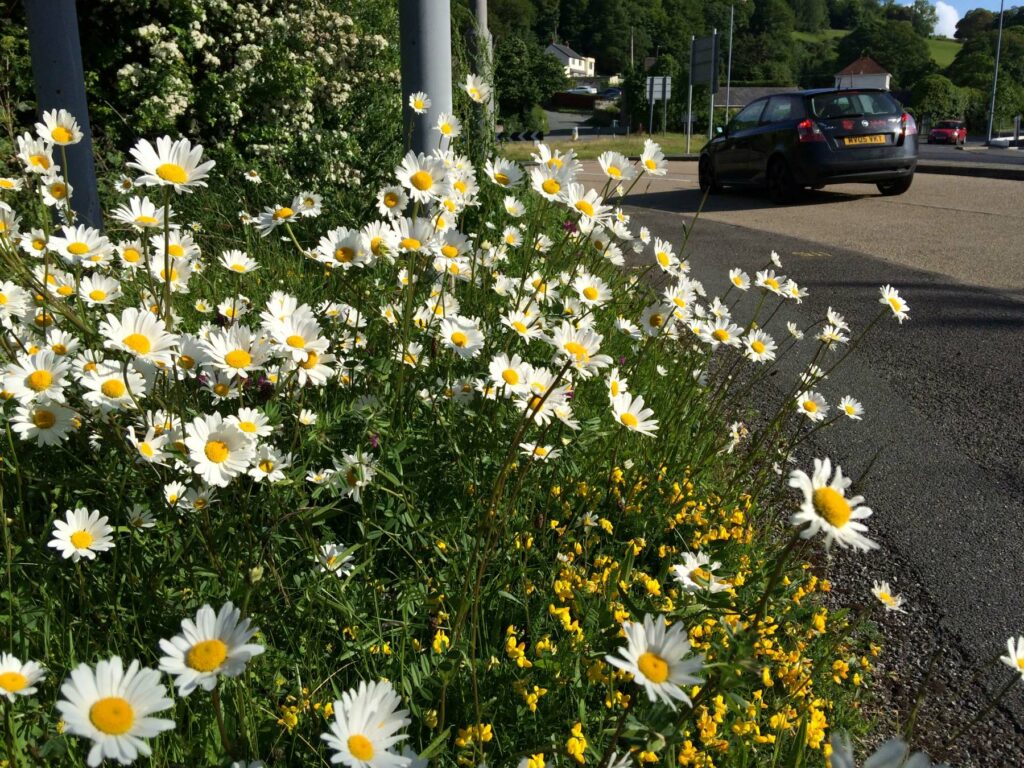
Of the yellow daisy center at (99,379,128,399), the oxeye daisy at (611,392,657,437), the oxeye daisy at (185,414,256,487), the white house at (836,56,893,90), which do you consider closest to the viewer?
the oxeye daisy at (185,414,256,487)

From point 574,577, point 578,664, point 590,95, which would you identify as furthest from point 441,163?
point 590,95

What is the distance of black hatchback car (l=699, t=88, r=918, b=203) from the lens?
35.2 feet

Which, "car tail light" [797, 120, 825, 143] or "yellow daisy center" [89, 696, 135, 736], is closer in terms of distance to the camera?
"yellow daisy center" [89, 696, 135, 736]

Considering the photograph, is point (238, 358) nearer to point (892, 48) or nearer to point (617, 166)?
point (617, 166)

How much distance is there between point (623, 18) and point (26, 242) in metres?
117

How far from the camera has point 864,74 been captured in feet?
318

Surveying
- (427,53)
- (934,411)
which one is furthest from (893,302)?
(427,53)

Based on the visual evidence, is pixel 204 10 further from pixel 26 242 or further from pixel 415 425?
pixel 415 425

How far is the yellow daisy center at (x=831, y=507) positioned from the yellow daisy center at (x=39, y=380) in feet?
4.96

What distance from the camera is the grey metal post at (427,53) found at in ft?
12.4

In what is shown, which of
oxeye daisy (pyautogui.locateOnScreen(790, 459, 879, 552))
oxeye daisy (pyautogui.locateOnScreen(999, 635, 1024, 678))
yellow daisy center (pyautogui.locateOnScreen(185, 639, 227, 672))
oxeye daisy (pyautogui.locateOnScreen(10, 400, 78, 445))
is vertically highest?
oxeye daisy (pyautogui.locateOnScreen(790, 459, 879, 552))

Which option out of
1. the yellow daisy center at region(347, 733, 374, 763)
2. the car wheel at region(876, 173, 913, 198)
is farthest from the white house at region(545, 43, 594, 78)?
the yellow daisy center at region(347, 733, 374, 763)

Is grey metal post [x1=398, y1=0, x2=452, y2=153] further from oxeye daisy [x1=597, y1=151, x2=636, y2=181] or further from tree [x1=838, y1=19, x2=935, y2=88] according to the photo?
tree [x1=838, y1=19, x2=935, y2=88]

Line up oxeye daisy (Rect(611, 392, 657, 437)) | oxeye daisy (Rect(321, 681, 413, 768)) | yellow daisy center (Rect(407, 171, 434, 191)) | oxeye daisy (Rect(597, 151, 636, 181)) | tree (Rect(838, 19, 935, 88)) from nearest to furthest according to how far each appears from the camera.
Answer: oxeye daisy (Rect(321, 681, 413, 768)), oxeye daisy (Rect(611, 392, 657, 437)), yellow daisy center (Rect(407, 171, 434, 191)), oxeye daisy (Rect(597, 151, 636, 181)), tree (Rect(838, 19, 935, 88))
